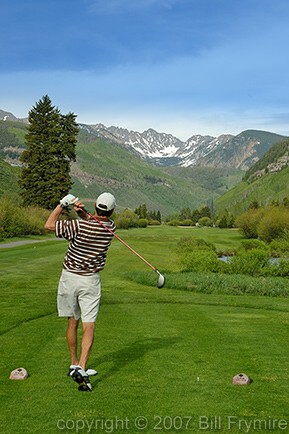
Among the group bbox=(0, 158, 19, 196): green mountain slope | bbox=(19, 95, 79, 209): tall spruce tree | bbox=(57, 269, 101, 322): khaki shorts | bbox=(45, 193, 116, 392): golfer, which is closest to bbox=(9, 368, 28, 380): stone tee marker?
bbox=(45, 193, 116, 392): golfer

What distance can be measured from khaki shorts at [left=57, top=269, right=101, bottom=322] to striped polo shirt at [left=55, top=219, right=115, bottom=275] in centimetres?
11

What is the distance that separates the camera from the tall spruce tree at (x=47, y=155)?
8181cm

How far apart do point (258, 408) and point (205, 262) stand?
33.5m

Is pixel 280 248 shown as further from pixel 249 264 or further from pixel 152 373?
pixel 152 373

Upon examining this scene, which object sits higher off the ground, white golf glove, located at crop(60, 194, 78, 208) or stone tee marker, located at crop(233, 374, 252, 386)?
white golf glove, located at crop(60, 194, 78, 208)

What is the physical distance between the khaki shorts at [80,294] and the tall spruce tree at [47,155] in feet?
239

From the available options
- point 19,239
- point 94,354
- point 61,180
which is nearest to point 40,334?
point 94,354

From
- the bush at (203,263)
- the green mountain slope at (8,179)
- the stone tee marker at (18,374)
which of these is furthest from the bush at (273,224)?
the stone tee marker at (18,374)

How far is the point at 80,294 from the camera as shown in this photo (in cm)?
834

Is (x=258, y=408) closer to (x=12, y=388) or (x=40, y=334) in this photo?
(x=12, y=388)

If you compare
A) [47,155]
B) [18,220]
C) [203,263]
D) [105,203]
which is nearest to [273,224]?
[47,155]

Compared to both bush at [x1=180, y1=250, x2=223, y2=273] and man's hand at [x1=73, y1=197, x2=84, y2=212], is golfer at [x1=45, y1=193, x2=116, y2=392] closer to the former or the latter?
man's hand at [x1=73, y1=197, x2=84, y2=212]

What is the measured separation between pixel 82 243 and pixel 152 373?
2.33 metres

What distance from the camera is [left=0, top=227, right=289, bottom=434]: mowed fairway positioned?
6.43 meters
